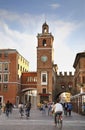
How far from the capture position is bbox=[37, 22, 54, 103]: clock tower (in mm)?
77312

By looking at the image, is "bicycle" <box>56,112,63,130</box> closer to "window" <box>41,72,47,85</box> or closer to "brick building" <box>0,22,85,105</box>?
"brick building" <box>0,22,85,105</box>

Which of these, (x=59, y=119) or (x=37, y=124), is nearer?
(x=59, y=119)

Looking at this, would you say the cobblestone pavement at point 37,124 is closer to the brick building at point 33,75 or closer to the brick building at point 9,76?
the brick building at point 33,75

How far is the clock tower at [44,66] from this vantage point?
77.3m

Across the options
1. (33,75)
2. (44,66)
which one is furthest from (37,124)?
(33,75)

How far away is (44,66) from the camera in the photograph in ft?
259

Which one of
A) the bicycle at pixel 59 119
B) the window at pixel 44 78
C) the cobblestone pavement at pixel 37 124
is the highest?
the window at pixel 44 78

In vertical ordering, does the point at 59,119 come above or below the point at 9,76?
below

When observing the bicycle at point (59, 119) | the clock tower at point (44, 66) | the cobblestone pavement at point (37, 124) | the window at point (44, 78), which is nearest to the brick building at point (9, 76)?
the clock tower at point (44, 66)

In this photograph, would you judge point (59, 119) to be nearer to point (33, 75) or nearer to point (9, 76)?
point (9, 76)

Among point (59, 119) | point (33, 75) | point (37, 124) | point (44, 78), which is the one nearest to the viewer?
point (59, 119)

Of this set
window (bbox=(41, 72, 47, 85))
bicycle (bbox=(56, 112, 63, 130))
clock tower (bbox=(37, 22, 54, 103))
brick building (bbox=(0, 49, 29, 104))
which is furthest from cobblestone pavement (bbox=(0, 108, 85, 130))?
brick building (bbox=(0, 49, 29, 104))

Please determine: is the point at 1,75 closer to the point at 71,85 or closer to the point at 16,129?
the point at 71,85

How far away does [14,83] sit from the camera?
7869 cm
